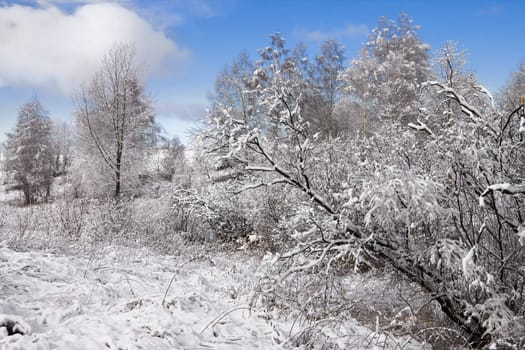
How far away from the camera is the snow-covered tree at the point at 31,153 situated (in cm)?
2281

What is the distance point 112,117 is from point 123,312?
1409cm

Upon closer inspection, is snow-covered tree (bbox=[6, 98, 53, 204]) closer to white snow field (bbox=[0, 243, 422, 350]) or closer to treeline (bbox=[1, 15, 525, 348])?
treeline (bbox=[1, 15, 525, 348])

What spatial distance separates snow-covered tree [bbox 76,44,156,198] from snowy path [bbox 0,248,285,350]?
11.2 m

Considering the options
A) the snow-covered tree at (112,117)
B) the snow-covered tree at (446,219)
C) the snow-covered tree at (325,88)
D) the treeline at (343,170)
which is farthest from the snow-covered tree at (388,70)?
the snow-covered tree at (446,219)

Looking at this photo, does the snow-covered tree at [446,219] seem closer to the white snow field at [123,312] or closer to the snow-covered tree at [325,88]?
the white snow field at [123,312]

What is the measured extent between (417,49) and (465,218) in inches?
727

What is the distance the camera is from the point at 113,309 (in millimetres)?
3859

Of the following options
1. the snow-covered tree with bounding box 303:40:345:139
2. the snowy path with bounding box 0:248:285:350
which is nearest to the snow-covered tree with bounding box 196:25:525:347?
the snowy path with bounding box 0:248:285:350

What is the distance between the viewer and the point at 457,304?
3975mm

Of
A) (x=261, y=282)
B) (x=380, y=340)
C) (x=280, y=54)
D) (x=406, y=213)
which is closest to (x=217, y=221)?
(x=261, y=282)

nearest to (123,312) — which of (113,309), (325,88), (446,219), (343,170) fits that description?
(113,309)

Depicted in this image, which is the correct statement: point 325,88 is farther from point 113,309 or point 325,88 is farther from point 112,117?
point 113,309

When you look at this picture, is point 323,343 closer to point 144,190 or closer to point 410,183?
point 410,183

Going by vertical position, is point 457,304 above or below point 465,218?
below
